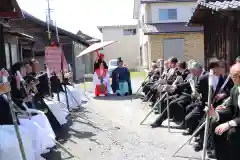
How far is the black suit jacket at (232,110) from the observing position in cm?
428

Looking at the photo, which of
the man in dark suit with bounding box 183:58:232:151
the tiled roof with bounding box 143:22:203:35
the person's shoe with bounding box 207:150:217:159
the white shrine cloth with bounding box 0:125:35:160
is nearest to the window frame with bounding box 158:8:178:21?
the tiled roof with bounding box 143:22:203:35

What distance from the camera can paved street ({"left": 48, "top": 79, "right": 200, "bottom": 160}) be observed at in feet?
18.5

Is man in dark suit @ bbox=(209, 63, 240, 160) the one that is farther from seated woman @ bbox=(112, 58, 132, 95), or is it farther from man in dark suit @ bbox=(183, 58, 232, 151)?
seated woman @ bbox=(112, 58, 132, 95)

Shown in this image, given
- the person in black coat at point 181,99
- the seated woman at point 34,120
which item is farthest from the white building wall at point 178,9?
the seated woman at point 34,120

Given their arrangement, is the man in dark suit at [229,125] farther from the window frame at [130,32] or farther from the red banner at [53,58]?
the window frame at [130,32]

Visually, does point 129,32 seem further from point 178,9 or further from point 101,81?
point 101,81

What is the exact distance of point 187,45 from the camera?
2075cm

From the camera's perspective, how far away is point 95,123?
27.8 ft

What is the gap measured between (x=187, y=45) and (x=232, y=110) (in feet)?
54.8

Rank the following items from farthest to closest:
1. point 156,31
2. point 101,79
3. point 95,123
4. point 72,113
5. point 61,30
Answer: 1. point 156,31
2. point 61,30
3. point 101,79
4. point 72,113
5. point 95,123

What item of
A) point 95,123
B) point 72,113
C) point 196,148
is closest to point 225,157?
point 196,148

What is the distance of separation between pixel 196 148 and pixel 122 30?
3048cm

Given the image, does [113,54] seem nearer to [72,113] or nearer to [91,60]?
[91,60]

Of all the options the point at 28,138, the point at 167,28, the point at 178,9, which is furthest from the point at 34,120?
the point at 178,9
